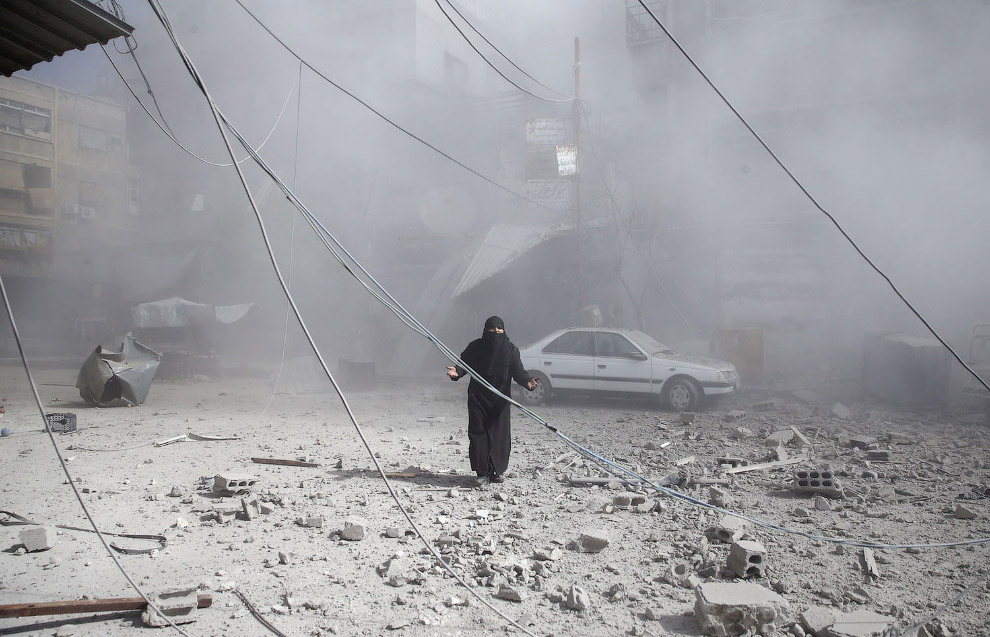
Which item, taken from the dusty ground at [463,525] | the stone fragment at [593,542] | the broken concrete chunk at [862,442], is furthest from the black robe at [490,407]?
the broken concrete chunk at [862,442]

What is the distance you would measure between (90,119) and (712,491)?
1375 inches

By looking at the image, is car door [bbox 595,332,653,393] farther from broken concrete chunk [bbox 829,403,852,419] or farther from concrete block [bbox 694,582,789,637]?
concrete block [bbox 694,582,789,637]

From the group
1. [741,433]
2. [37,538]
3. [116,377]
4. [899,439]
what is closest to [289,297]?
[37,538]

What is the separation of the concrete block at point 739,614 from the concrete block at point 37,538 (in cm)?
377

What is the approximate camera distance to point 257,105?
2712cm

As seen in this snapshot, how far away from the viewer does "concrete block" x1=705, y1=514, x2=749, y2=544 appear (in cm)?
386

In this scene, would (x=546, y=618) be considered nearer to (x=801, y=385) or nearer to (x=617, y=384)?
(x=617, y=384)

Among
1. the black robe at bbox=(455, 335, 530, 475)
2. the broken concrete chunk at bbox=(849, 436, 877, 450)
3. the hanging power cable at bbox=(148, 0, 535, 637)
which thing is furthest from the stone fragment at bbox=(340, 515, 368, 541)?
the broken concrete chunk at bbox=(849, 436, 877, 450)

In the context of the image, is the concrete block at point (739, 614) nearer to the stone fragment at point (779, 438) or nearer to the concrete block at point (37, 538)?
the concrete block at point (37, 538)

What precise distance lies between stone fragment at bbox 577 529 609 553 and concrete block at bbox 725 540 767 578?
0.74m

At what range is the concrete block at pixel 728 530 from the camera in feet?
12.7

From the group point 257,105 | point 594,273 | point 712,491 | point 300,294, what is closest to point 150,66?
point 257,105

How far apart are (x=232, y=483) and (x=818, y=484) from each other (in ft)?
15.5

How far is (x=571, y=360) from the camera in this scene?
987 cm
